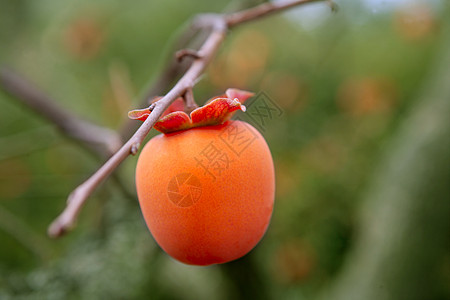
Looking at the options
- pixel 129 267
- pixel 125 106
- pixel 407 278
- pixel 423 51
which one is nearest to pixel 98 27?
pixel 125 106

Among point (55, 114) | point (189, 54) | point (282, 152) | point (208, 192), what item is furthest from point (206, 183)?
point (282, 152)

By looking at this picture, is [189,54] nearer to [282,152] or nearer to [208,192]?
[208,192]

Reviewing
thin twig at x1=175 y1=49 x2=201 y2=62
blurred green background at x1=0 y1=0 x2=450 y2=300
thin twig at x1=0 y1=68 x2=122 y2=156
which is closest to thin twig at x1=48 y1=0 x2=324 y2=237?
thin twig at x1=175 y1=49 x2=201 y2=62

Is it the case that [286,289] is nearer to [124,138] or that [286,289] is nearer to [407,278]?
[407,278]

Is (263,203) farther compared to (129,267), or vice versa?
(129,267)

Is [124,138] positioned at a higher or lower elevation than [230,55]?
higher

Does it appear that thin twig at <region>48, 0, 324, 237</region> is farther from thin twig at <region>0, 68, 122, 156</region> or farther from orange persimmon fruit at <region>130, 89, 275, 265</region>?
thin twig at <region>0, 68, 122, 156</region>

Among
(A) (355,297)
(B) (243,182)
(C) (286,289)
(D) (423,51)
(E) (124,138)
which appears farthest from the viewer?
(D) (423,51)
